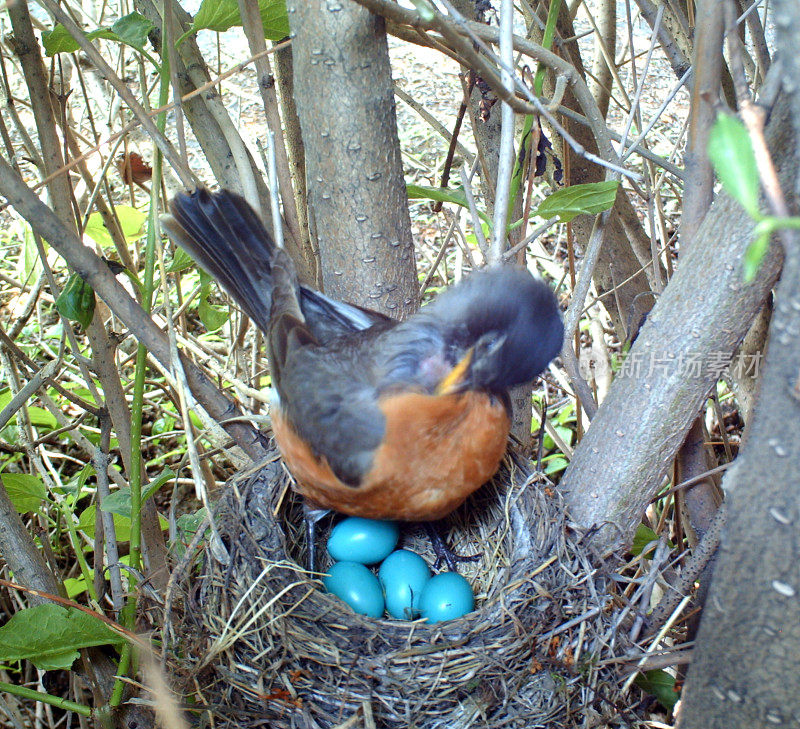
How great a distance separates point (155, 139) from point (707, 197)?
1420mm

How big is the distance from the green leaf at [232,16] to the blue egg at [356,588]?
169 cm

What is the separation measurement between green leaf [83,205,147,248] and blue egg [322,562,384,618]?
1.56m

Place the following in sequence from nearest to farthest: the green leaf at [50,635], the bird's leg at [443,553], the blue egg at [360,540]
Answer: the green leaf at [50,635]
the blue egg at [360,540]
the bird's leg at [443,553]

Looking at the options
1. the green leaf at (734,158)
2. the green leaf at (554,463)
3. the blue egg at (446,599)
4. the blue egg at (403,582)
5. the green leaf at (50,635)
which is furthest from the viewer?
the green leaf at (554,463)

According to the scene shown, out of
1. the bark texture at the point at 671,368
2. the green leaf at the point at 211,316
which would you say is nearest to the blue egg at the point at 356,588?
the bark texture at the point at 671,368

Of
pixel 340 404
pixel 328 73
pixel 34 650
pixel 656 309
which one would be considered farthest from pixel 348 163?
pixel 34 650

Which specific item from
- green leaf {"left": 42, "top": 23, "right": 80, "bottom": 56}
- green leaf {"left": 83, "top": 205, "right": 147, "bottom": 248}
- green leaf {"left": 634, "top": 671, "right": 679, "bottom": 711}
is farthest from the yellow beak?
green leaf {"left": 83, "top": 205, "right": 147, "bottom": 248}

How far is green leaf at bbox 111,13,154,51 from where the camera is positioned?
1848 mm

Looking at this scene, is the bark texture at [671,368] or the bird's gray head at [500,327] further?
the bird's gray head at [500,327]

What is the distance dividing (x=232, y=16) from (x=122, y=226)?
1.20 metres

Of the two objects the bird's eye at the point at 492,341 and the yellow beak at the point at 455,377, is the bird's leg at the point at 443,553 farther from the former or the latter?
the bird's eye at the point at 492,341

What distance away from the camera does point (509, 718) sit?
69.1 inches

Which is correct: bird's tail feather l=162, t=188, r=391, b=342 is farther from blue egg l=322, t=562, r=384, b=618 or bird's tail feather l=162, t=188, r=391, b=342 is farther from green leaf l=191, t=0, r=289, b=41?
blue egg l=322, t=562, r=384, b=618

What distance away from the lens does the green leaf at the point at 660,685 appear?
6.11 ft
